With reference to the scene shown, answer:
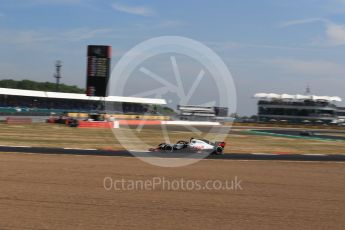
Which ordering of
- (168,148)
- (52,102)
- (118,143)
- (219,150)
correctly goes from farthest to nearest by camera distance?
(52,102) < (118,143) < (219,150) < (168,148)

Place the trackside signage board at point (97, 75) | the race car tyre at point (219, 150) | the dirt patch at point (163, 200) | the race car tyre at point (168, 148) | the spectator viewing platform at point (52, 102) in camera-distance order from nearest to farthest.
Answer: the dirt patch at point (163, 200)
the race car tyre at point (168, 148)
the race car tyre at point (219, 150)
the trackside signage board at point (97, 75)
the spectator viewing platform at point (52, 102)

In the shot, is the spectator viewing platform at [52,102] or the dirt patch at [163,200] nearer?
the dirt patch at [163,200]

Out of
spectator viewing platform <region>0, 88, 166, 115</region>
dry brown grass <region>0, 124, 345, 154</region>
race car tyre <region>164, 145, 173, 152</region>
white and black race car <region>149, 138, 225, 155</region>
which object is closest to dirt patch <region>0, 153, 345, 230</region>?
white and black race car <region>149, 138, 225, 155</region>

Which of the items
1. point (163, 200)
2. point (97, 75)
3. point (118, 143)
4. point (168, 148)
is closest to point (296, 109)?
point (97, 75)

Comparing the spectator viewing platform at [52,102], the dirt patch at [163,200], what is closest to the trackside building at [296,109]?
the spectator viewing platform at [52,102]

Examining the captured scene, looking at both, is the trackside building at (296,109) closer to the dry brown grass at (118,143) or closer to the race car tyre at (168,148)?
the dry brown grass at (118,143)

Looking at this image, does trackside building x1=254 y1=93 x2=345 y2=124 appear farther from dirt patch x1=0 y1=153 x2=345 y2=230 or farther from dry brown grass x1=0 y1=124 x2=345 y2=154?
dirt patch x1=0 y1=153 x2=345 y2=230

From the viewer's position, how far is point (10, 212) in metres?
8.69

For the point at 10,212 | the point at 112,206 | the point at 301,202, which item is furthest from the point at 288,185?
the point at 10,212

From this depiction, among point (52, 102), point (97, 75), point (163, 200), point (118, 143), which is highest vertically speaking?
point (97, 75)

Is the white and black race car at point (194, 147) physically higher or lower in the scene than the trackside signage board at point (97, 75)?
lower

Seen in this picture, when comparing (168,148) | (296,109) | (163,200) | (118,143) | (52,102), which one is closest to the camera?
(163,200)

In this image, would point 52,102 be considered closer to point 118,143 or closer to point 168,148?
point 118,143

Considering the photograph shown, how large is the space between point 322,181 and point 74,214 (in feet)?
26.8
